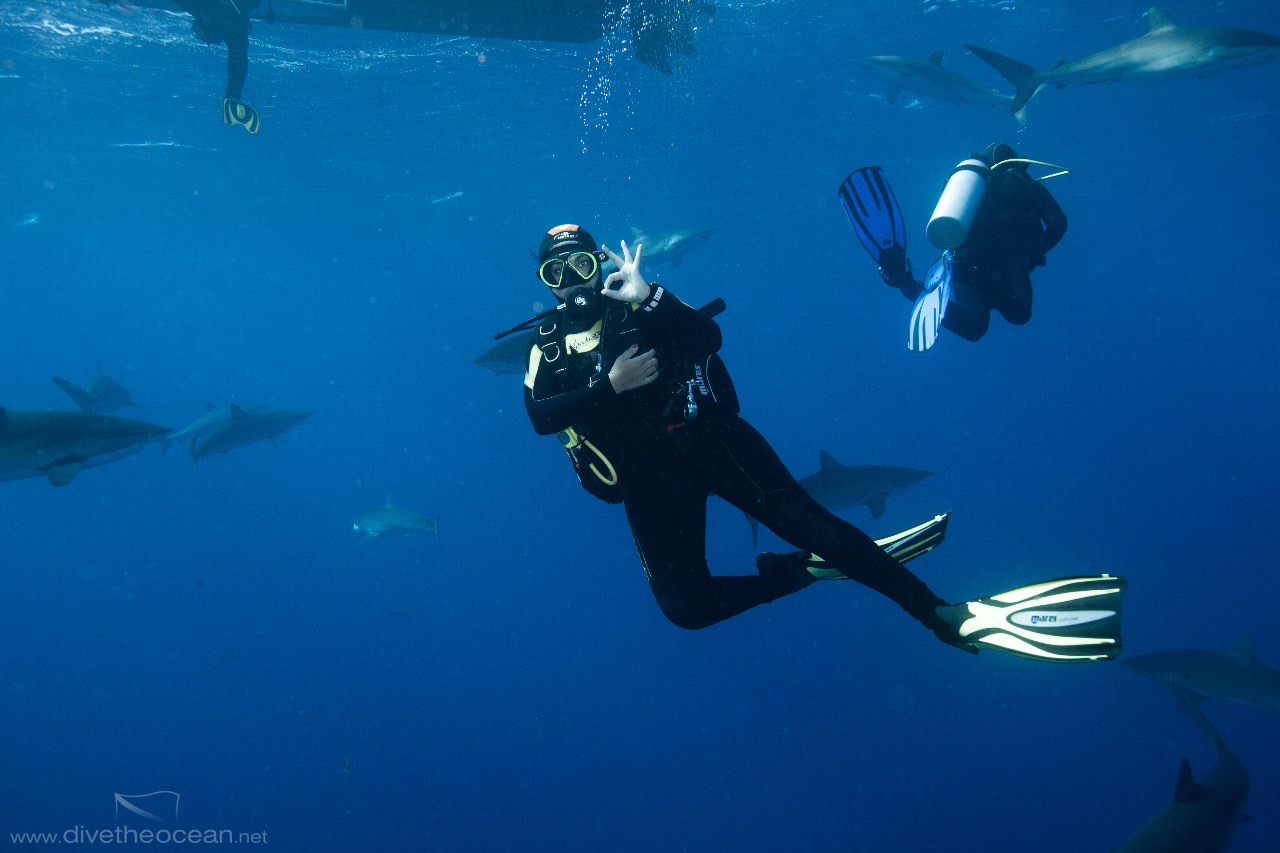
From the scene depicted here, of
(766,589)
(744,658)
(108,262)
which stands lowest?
(108,262)

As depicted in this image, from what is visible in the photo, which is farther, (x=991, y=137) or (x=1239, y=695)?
(x=991, y=137)

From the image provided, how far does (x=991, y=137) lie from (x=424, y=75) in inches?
1273

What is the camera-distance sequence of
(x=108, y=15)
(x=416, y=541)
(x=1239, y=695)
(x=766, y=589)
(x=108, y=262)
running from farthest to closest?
(x=108, y=262), (x=416, y=541), (x=108, y=15), (x=1239, y=695), (x=766, y=589)

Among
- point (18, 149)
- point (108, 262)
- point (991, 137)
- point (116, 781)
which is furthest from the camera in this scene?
point (108, 262)

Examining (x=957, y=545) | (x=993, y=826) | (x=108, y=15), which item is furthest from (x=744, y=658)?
(x=108, y=15)

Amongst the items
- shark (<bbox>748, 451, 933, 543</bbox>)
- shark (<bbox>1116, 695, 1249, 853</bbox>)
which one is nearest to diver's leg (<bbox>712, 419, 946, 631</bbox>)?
shark (<bbox>748, 451, 933, 543</bbox>)

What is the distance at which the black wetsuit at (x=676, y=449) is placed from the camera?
3.78m

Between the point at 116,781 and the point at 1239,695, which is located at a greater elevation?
the point at 1239,695

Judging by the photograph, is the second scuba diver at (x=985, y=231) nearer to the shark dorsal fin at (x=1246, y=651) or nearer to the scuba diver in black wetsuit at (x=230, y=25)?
the shark dorsal fin at (x=1246, y=651)

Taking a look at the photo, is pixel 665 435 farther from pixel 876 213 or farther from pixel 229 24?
pixel 229 24

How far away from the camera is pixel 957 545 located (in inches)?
755

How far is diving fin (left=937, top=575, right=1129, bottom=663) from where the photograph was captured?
3.04 metres

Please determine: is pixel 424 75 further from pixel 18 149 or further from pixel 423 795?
→ pixel 423 795

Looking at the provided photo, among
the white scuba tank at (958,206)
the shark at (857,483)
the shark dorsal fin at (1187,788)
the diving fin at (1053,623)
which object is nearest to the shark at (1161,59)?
the white scuba tank at (958,206)
